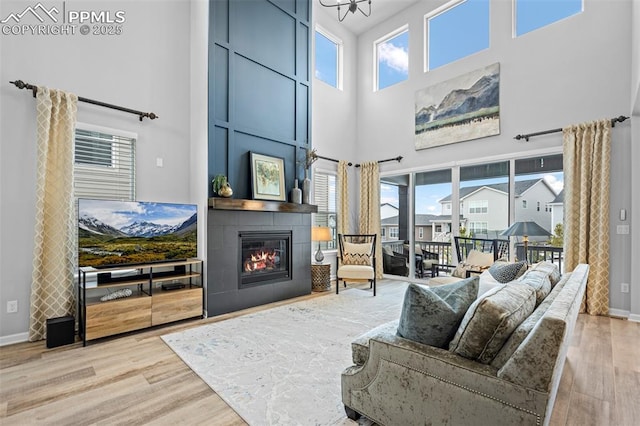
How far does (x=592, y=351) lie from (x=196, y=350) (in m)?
3.58

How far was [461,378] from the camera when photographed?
137 centimetres

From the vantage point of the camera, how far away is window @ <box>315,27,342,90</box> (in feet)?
20.4

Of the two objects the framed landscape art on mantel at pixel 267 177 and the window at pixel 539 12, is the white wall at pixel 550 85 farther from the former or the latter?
the framed landscape art on mantel at pixel 267 177

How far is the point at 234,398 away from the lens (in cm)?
209

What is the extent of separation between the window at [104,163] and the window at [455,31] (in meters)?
5.15

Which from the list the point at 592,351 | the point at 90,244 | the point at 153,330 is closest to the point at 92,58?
the point at 90,244

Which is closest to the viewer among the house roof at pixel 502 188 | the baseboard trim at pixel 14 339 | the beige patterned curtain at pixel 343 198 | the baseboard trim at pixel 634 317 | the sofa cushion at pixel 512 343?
the sofa cushion at pixel 512 343

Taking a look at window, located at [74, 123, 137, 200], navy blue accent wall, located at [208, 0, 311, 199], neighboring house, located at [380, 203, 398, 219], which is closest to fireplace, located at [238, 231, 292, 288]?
navy blue accent wall, located at [208, 0, 311, 199]

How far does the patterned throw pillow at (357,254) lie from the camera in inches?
207

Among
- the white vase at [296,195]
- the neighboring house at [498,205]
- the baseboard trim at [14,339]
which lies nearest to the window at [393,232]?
the neighboring house at [498,205]

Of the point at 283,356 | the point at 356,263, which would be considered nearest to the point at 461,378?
the point at 283,356

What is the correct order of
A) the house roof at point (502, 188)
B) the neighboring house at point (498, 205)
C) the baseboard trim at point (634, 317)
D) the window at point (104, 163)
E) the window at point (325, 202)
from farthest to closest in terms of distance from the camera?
the window at point (325, 202) < the house roof at point (502, 188) < the neighboring house at point (498, 205) < the baseboard trim at point (634, 317) < the window at point (104, 163)

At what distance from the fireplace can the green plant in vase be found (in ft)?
1.93

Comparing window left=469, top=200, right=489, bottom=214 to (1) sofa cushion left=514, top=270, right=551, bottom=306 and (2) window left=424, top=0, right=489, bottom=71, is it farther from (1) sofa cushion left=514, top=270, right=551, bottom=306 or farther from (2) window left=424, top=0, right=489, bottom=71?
(1) sofa cushion left=514, top=270, right=551, bottom=306
